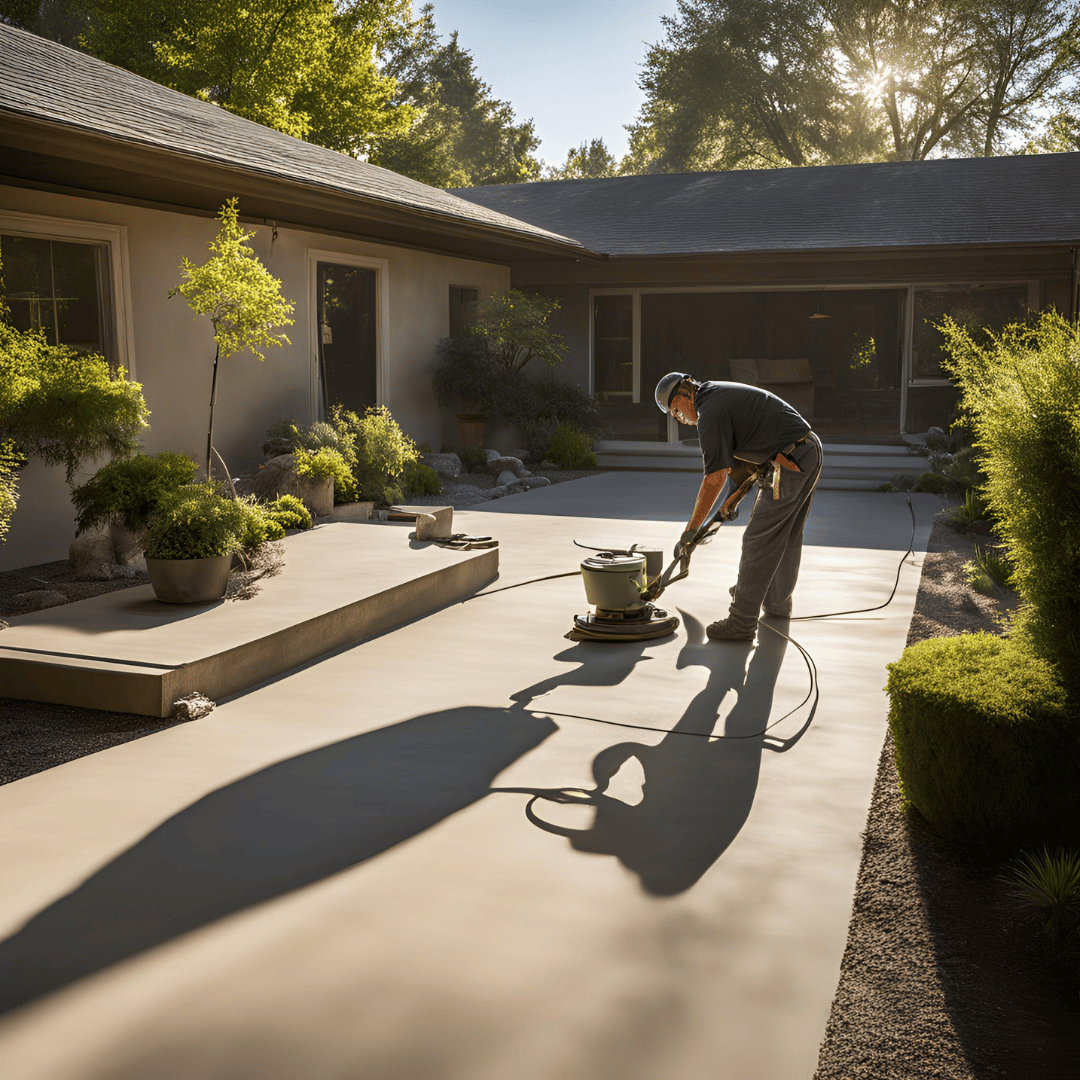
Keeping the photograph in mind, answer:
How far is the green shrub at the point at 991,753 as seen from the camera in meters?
3.04

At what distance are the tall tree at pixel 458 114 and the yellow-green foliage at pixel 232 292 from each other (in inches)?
1284

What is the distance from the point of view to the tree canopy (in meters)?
30.9

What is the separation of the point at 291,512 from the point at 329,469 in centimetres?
124

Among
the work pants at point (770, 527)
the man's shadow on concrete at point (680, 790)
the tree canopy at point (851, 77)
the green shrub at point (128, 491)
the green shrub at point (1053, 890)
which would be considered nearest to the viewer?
the green shrub at point (1053, 890)

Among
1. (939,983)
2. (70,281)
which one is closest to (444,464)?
(70,281)

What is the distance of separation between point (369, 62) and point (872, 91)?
16636 millimetres

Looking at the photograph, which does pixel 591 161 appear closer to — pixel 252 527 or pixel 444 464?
pixel 444 464

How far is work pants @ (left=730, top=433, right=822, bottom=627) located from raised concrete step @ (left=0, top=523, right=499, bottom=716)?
2.00 m

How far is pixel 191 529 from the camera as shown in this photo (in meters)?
5.61

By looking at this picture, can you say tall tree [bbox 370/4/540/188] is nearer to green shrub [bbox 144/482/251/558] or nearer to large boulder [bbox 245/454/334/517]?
large boulder [bbox 245/454/334/517]

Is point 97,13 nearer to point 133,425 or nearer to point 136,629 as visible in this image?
point 133,425

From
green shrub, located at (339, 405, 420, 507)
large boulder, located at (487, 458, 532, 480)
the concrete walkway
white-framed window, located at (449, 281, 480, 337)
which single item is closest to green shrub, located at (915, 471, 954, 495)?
large boulder, located at (487, 458, 532, 480)

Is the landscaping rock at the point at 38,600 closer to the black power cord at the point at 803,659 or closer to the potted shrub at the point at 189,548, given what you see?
the potted shrub at the point at 189,548

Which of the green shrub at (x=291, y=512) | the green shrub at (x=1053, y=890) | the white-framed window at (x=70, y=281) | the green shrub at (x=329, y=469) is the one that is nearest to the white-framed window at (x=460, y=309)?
the green shrub at (x=329, y=469)
